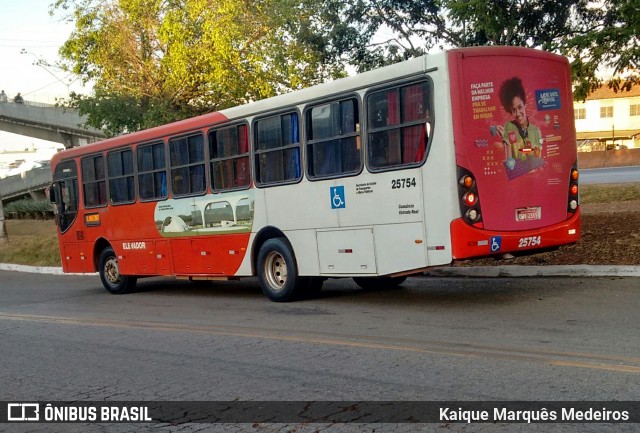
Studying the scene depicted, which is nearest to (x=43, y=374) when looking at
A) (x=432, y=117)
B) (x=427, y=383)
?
(x=427, y=383)

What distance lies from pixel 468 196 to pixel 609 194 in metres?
12.0

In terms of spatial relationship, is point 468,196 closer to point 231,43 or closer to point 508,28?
point 508,28

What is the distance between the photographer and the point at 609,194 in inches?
789

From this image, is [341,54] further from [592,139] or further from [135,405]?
[592,139]

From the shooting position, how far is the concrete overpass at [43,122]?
48.1 meters

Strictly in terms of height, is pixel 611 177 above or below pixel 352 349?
above

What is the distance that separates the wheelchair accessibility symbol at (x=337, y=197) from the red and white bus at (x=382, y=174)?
14 mm

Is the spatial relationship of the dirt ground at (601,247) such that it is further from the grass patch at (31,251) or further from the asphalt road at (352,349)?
the grass patch at (31,251)

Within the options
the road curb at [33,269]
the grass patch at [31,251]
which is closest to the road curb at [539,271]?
the road curb at [33,269]

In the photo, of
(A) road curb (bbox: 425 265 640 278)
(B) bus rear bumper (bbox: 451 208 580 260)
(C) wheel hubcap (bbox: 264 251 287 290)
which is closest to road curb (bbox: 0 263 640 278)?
(A) road curb (bbox: 425 265 640 278)

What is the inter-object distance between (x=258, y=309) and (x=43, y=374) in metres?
4.24

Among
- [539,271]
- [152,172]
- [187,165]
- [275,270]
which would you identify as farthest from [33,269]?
[539,271]

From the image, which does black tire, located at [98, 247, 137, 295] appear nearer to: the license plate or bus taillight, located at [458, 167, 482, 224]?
bus taillight, located at [458, 167, 482, 224]

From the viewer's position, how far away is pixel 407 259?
9.91 meters
